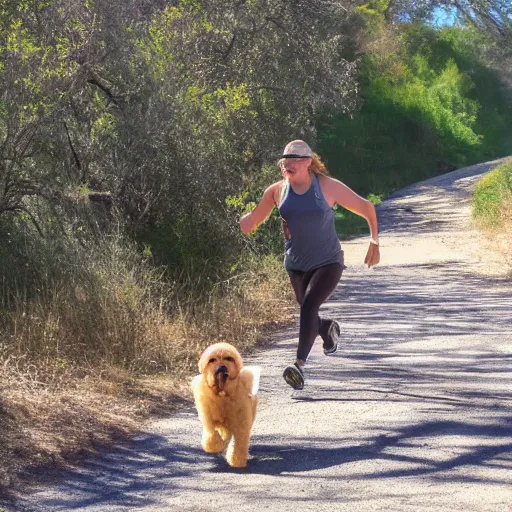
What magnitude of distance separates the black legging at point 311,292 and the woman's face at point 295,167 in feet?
2.15

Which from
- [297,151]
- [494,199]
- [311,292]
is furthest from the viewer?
[494,199]

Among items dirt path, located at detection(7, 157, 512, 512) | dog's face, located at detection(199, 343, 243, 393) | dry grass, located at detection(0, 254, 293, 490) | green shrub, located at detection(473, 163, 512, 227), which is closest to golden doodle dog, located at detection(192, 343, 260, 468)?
dog's face, located at detection(199, 343, 243, 393)

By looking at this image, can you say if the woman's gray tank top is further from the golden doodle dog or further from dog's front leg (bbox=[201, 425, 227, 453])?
dog's front leg (bbox=[201, 425, 227, 453])

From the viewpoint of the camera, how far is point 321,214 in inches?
286

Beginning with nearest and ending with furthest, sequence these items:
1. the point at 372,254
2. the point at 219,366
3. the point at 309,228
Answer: the point at 219,366 < the point at 309,228 < the point at 372,254

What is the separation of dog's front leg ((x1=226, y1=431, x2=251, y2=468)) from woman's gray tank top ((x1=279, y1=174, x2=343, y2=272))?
176 centimetres

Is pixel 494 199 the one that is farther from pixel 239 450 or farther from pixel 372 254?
pixel 239 450

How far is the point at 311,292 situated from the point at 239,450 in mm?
1734

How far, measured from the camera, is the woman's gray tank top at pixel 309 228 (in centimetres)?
723

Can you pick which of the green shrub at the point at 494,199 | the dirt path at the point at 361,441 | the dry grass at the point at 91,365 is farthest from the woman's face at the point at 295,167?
→ the green shrub at the point at 494,199

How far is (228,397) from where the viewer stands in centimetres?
601

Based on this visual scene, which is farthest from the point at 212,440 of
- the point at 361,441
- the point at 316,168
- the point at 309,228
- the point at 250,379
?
the point at 316,168

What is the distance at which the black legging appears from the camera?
7.40m

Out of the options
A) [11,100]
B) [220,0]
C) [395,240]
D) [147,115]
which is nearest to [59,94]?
[11,100]
